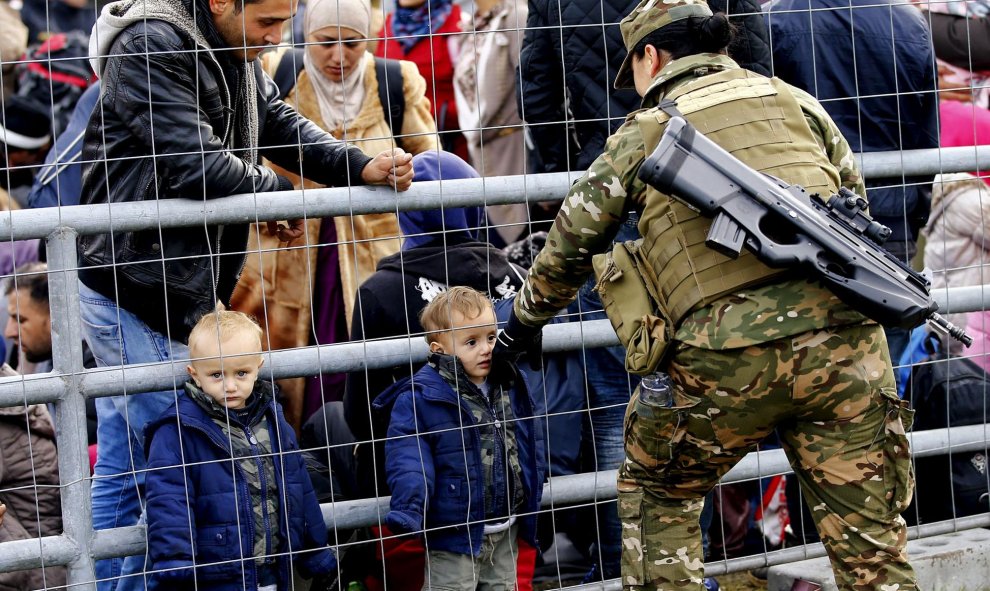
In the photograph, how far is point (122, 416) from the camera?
408 cm

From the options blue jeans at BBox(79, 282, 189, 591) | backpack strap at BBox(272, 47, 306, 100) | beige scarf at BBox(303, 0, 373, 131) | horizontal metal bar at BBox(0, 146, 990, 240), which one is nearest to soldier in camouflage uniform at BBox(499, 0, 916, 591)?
horizontal metal bar at BBox(0, 146, 990, 240)

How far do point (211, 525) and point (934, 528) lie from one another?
260cm

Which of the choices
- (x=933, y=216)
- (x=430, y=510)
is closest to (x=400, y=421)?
(x=430, y=510)

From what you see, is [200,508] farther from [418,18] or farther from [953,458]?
[418,18]

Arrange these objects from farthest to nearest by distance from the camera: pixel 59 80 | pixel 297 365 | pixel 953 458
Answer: pixel 59 80 < pixel 953 458 < pixel 297 365

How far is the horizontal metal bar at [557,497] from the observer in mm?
3801

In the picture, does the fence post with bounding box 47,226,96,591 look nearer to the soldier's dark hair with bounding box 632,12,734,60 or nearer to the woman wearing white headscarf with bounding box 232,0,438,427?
the woman wearing white headscarf with bounding box 232,0,438,427

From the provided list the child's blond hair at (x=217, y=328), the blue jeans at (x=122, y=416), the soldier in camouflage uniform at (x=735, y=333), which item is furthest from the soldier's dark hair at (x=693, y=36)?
the blue jeans at (x=122, y=416)


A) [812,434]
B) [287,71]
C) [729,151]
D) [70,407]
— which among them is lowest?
[812,434]

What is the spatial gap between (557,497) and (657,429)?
0.81 metres

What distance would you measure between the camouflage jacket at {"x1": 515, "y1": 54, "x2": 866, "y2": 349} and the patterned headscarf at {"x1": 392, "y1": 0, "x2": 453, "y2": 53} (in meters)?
3.14

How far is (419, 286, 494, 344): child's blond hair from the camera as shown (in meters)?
4.16

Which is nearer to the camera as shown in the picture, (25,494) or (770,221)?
(770,221)

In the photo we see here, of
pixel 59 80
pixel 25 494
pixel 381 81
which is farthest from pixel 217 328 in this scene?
pixel 59 80
